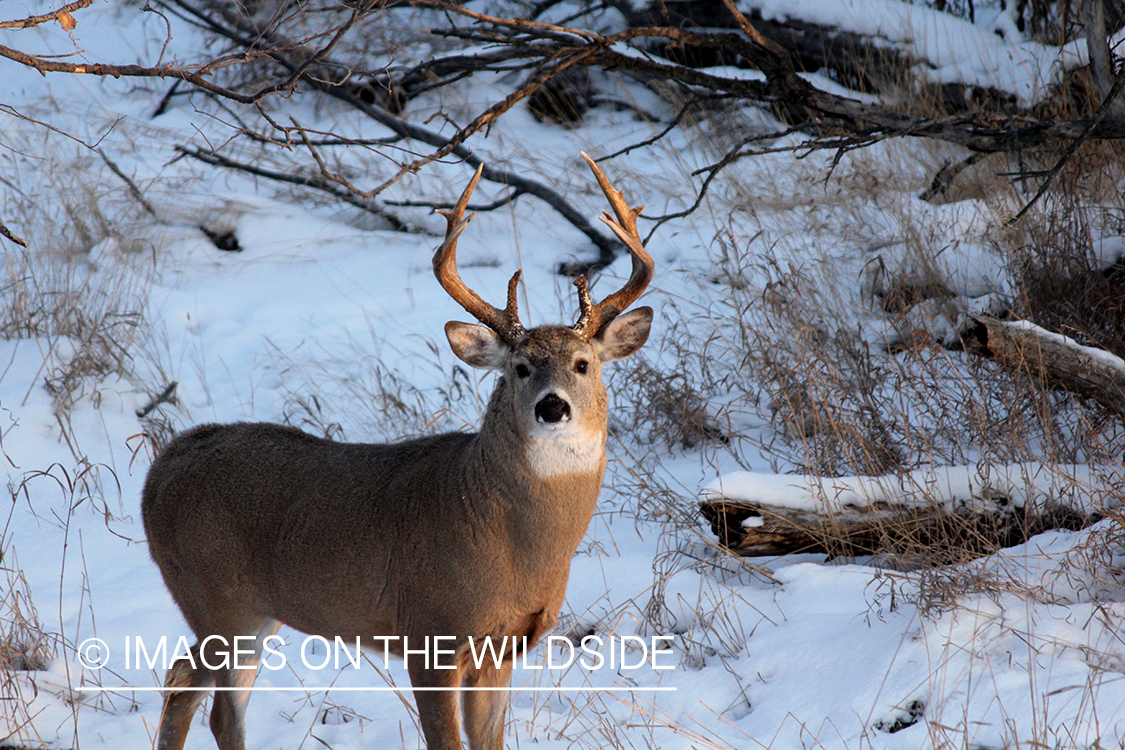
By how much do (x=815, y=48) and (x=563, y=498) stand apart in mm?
6693

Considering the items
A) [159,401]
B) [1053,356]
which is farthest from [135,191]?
[1053,356]

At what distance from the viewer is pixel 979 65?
27.7 feet

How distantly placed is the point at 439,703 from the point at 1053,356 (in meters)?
2.82

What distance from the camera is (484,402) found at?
6.86m

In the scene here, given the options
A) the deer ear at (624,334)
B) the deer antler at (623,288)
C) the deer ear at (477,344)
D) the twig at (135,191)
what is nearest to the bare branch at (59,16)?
the deer ear at (477,344)

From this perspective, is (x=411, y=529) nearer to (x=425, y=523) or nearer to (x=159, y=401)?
(x=425, y=523)

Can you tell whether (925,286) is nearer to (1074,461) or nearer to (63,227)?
(1074,461)

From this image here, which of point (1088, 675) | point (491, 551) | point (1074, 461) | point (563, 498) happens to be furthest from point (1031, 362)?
point (491, 551)

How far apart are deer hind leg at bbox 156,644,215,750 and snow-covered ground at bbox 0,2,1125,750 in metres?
0.21

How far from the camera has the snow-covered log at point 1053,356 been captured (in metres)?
3.99

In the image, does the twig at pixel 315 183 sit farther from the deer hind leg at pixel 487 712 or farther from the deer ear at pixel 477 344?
the deer hind leg at pixel 487 712

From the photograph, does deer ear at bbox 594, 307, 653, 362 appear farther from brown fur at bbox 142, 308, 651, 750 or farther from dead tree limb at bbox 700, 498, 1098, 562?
dead tree limb at bbox 700, 498, 1098, 562

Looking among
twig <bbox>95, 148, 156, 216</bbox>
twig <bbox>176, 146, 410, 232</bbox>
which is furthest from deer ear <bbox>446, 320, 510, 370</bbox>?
twig <bbox>95, 148, 156, 216</bbox>

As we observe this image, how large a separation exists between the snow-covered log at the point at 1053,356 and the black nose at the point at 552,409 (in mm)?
1756
